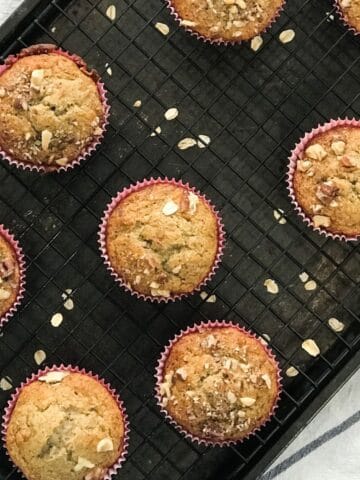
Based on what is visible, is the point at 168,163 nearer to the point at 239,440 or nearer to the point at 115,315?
the point at 115,315

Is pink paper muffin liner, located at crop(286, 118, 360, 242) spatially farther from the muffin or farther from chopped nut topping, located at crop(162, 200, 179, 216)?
chopped nut topping, located at crop(162, 200, 179, 216)

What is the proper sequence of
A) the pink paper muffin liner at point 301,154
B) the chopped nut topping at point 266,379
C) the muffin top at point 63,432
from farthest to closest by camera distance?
the pink paper muffin liner at point 301,154 → the chopped nut topping at point 266,379 → the muffin top at point 63,432

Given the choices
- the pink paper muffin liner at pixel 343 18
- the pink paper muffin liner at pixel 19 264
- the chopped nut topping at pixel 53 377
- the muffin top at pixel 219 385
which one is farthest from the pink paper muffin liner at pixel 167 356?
the pink paper muffin liner at pixel 343 18

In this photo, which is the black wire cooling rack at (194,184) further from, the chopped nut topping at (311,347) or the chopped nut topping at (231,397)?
the chopped nut topping at (231,397)

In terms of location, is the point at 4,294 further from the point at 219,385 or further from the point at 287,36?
the point at 287,36

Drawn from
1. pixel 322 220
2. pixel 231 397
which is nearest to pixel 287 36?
pixel 322 220

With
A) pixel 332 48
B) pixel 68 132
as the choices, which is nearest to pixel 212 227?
pixel 68 132
